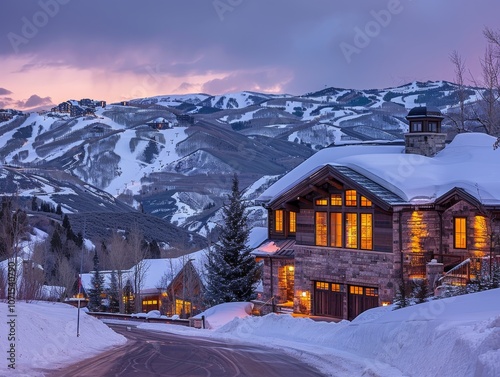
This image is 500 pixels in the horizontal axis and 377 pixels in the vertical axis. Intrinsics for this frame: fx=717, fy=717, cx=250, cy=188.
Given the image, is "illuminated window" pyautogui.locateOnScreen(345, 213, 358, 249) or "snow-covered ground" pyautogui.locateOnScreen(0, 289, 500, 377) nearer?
"snow-covered ground" pyautogui.locateOnScreen(0, 289, 500, 377)

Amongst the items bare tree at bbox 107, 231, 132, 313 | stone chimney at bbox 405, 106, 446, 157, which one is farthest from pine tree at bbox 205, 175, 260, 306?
bare tree at bbox 107, 231, 132, 313

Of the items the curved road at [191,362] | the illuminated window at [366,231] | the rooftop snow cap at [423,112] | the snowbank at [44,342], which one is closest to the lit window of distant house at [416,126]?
the rooftop snow cap at [423,112]

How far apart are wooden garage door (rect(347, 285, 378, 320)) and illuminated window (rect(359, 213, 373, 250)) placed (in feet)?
6.24

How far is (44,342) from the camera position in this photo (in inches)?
766

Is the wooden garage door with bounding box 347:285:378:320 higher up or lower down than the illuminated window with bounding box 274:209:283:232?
lower down

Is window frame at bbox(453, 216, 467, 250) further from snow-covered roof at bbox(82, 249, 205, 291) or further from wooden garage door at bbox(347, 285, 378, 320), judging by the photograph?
snow-covered roof at bbox(82, 249, 205, 291)

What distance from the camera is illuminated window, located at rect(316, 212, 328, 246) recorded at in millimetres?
33125

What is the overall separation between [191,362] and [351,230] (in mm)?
13712

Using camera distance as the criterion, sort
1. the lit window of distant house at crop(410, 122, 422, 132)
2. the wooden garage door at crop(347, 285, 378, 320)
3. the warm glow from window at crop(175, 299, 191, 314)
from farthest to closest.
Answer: the warm glow from window at crop(175, 299, 191, 314)
the lit window of distant house at crop(410, 122, 422, 132)
the wooden garage door at crop(347, 285, 378, 320)

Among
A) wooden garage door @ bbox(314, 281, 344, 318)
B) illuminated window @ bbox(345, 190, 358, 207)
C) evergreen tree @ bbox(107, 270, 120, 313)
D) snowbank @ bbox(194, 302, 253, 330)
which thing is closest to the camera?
illuminated window @ bbox(345, 190, 358, 207)

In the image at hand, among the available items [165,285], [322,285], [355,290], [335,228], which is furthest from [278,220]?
[165,285]

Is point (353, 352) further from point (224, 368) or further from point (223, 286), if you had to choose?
point (223, 286)

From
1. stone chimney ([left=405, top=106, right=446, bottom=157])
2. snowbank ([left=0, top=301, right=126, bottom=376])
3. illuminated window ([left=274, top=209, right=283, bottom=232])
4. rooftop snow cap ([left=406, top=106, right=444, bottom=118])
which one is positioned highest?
rooftop snow cap ([left=406, top=106, right=444, bottom=118])

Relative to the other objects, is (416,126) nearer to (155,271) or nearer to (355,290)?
(355,290)
